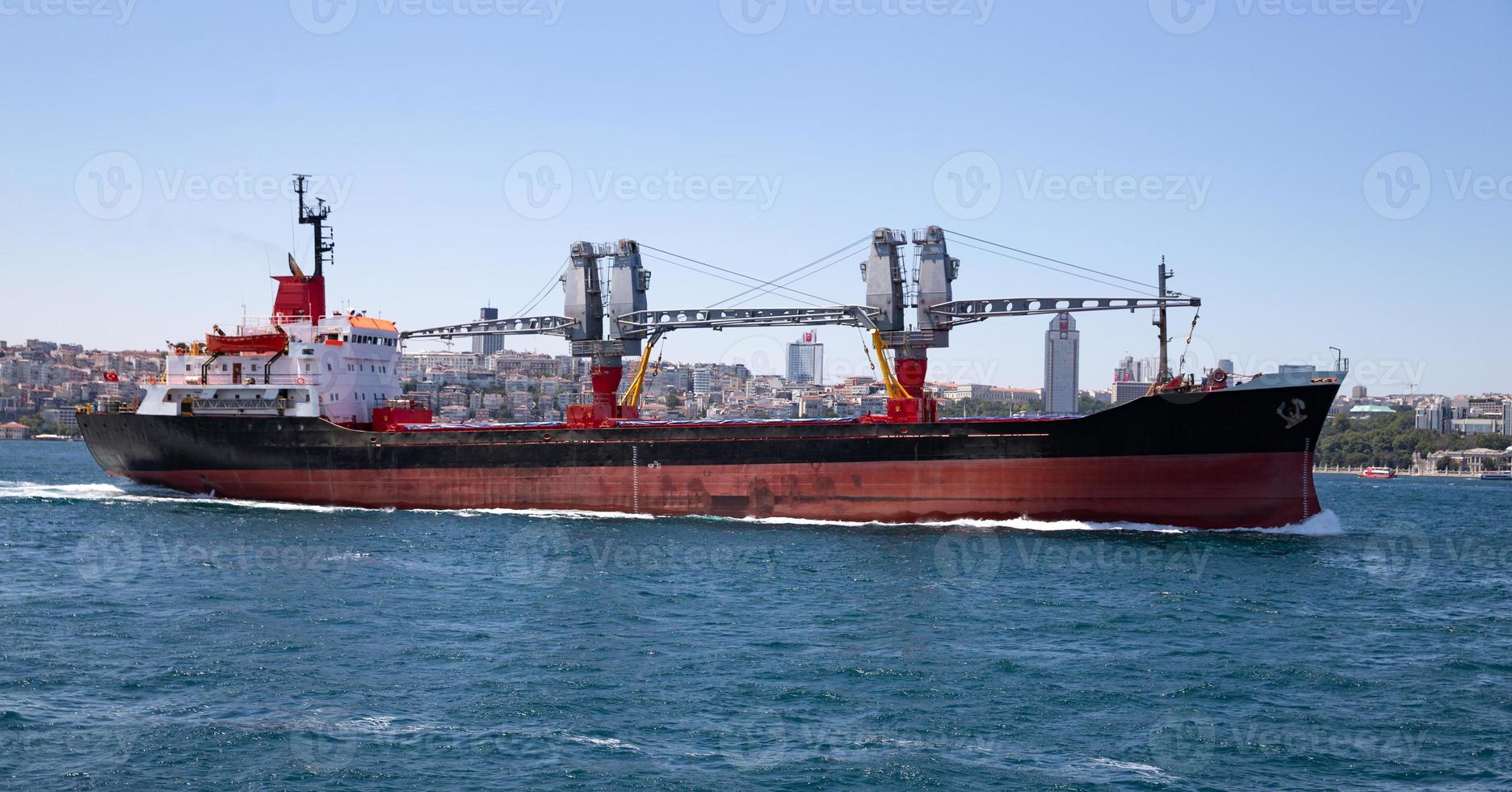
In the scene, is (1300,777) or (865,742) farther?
(865,742)

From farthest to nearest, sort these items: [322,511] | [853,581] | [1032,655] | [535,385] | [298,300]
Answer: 1. [535,385]
2. [298,300]
3. [322,511]
4. [853,581]
5. [1032,655]

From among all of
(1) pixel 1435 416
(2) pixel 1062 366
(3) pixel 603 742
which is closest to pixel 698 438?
(3) pixel 603 742

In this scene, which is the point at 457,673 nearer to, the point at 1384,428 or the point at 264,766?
the point at 264,766

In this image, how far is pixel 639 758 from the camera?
1349 centimetres

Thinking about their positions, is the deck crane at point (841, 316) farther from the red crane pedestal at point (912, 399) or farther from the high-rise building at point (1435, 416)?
the high-rise building at point (1435, 416)

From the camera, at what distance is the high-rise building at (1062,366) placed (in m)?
119

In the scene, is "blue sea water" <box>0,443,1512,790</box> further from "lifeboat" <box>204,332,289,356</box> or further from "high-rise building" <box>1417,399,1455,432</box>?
"high-rise building" <box>1417,399,1455,432</box>

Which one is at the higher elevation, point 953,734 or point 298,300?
point 298,300

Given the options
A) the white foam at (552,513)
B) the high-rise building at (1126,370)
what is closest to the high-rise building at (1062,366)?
the high-rise building at (1126,370)

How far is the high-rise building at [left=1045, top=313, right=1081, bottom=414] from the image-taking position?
119m

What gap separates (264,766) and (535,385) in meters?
145

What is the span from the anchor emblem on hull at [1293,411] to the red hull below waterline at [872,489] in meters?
1.14

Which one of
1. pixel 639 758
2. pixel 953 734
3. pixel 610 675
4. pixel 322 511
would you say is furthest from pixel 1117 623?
pixel 322 511

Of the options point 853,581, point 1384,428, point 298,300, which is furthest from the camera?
point 1384,428
